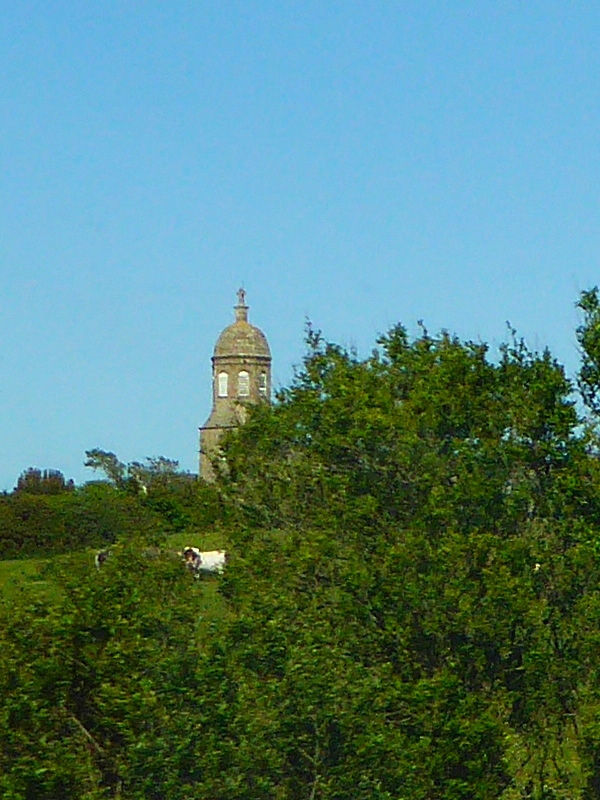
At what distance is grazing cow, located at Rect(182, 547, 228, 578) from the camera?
18.9 m

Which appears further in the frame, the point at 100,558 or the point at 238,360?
the point at 238,360

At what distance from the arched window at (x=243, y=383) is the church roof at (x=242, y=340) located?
7.58ft

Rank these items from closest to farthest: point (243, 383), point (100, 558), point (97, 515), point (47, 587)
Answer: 1. point (47, 587)
2. point (100, 558)
3. point (97, 515)
4. point (243, 383)

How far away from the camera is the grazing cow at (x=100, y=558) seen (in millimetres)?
16634

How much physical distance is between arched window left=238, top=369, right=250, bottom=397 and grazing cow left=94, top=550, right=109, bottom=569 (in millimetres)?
80105

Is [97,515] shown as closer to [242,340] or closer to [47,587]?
[47,587]

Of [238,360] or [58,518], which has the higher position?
[238,360]

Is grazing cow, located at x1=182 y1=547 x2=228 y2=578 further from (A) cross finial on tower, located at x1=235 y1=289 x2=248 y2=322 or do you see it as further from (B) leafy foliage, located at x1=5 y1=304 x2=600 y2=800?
(A) cross finial on tower, located at x1=235 y1=289 x2=248 y2=322

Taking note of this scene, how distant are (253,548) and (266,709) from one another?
8426 millimetres

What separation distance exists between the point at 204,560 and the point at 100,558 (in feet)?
23.9

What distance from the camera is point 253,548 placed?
23172mm

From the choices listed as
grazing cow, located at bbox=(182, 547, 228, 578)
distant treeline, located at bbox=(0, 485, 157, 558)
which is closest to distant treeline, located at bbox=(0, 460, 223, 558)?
distant treeline, located at bbox=(0, 485, 157, 558)

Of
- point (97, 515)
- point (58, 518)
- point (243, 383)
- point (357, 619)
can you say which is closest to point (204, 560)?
point (357, 619)

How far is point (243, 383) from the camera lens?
100062 mm
